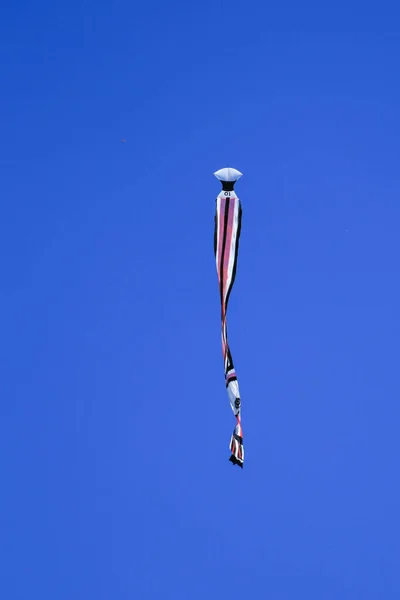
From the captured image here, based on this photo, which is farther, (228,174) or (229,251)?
(229,251)

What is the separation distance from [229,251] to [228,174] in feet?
2.64

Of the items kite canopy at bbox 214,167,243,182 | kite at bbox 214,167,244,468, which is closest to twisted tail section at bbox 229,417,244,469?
kite at bbox 214,167,244,468

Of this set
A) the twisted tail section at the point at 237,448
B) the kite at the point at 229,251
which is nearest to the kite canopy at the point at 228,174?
the kite at the point at 229,251

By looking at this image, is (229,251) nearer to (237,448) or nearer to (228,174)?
(228,174)

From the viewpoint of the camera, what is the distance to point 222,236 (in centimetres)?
984

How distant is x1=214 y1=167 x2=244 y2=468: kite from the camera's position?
9672 millimetres

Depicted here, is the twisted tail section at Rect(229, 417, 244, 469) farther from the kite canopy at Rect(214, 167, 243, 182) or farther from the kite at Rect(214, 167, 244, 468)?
the kite canopy at Rect(214, 167, 243, 182)

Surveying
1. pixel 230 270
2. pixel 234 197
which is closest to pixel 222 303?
pixel 230 270

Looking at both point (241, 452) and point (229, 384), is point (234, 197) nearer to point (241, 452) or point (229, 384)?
point (229, 384)

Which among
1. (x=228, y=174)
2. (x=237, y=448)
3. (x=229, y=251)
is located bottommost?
(x=237, y=448)

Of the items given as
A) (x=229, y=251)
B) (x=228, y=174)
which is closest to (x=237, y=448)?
(x=229, y=251)

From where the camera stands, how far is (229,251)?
9.91 meters

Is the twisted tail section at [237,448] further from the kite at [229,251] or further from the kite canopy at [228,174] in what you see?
the kite canopy at [228,174]

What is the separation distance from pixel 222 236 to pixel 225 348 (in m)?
1.16
